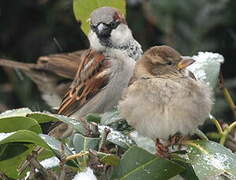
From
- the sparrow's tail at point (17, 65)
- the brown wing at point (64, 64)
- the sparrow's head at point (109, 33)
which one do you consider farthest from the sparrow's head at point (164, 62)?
the sparrow's tail at point (17, 65)

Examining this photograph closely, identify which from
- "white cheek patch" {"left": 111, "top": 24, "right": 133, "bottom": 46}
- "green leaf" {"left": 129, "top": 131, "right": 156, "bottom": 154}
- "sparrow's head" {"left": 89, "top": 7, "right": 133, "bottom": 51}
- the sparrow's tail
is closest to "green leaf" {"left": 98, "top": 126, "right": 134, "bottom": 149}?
"green leaf" {"left": 129, "top": 131, "right": 156, "bottom": 154}

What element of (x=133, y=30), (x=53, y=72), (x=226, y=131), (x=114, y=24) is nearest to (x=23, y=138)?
(x=226, y=131)

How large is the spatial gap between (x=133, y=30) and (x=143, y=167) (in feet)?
8.93

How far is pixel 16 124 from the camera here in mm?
1932

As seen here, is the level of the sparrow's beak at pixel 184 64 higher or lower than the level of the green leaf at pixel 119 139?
higher

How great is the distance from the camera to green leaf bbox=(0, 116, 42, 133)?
192 centimetres

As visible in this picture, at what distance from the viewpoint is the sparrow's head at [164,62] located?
2.22 metres

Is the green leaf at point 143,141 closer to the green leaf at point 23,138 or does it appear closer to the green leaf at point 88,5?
the green leaf at point 23,138

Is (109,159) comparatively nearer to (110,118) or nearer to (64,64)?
(110,118)

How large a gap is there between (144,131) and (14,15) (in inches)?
114

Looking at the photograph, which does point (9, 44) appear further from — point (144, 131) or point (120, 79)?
point (144, 131)

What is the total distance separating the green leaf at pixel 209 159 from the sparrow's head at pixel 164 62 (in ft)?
1.02

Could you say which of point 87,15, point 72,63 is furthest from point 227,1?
point 87,15

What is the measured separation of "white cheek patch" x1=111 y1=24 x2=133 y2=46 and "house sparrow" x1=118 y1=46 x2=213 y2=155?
1139 millimetres
